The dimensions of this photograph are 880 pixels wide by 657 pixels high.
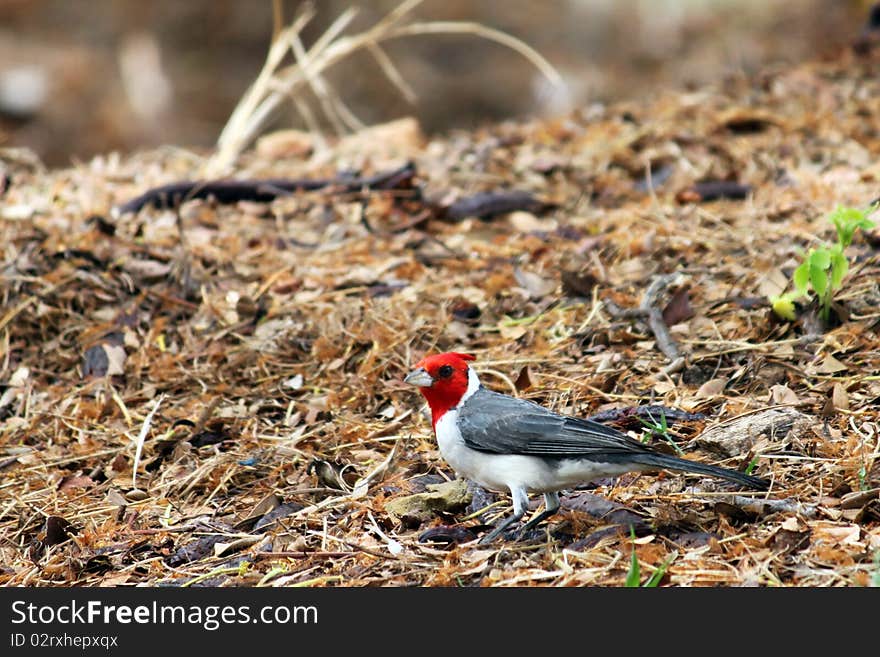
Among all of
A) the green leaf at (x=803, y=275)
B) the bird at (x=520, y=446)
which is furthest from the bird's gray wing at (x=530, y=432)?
the green leaf at (x=803, y=275)

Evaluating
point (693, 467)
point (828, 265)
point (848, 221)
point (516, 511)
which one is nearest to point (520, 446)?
point (516, 511)

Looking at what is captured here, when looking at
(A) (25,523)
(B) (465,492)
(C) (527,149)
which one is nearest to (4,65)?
(C) (527,149)

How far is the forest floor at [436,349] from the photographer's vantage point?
11.3 feet

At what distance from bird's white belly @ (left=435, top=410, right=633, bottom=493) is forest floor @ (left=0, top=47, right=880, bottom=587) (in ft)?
0.56

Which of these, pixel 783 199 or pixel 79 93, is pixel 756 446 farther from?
pixel 79 93

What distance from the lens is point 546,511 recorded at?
3533 millimetres

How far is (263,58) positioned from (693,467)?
9.77m

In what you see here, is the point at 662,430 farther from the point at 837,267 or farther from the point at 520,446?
the point at 837,267

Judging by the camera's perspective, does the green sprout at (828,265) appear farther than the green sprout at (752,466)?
Yes

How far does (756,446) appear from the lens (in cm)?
375

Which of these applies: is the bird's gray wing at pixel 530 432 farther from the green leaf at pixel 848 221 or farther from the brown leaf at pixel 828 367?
the green leaf at pixel 848 221

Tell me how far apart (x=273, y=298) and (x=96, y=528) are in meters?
1.76

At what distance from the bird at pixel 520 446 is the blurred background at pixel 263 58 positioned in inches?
271

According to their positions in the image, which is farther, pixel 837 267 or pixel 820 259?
pixel 837 267
